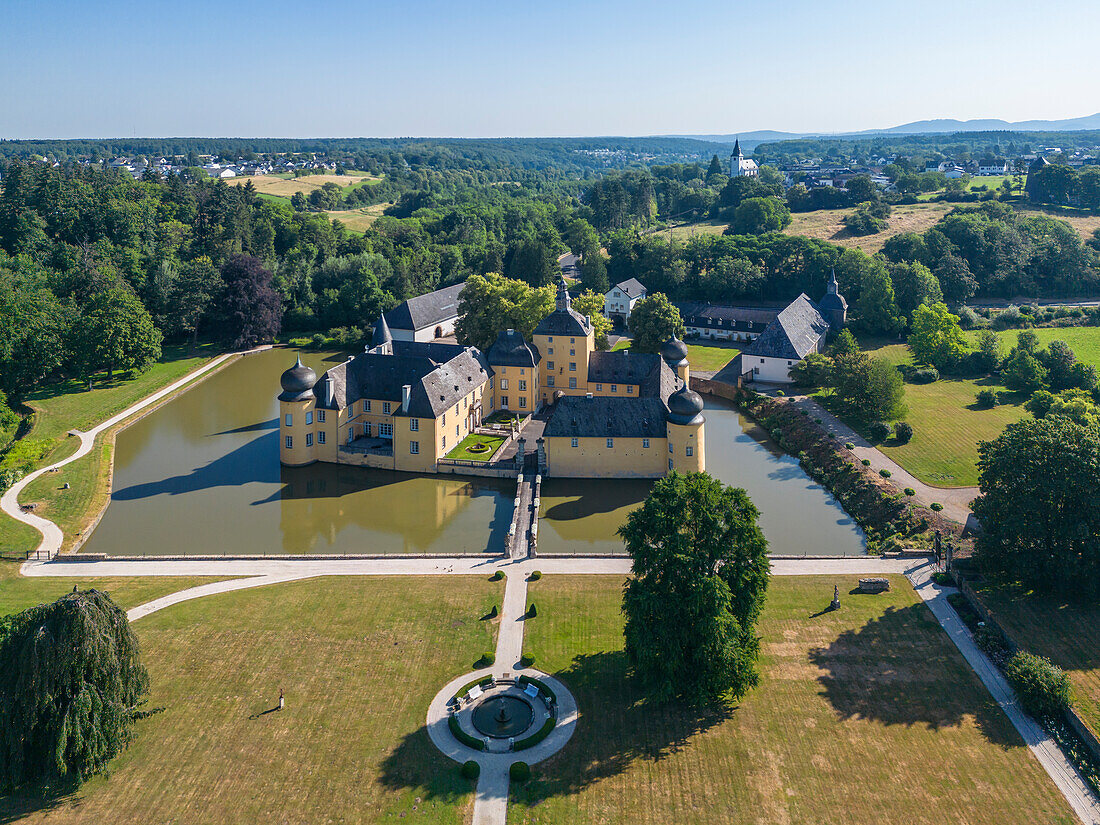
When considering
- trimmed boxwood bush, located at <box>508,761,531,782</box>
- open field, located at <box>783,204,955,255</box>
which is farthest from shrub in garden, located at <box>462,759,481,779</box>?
open field, located at <box>783,204,955,255</box>

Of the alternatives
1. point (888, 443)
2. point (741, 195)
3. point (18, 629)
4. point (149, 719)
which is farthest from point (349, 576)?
point (741, 195)

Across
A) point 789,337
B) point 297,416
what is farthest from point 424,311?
point 789,337

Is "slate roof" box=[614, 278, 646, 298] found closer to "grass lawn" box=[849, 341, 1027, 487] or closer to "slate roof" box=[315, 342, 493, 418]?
"grass lawn" box=[849, 341, 1027, 487]

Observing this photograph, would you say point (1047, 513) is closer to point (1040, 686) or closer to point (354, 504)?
point (1040, 686)

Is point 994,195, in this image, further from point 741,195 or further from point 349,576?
point 349,576

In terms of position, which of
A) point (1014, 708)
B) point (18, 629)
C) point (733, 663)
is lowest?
point (1014, 708)

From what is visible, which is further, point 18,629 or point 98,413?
point 98,413
